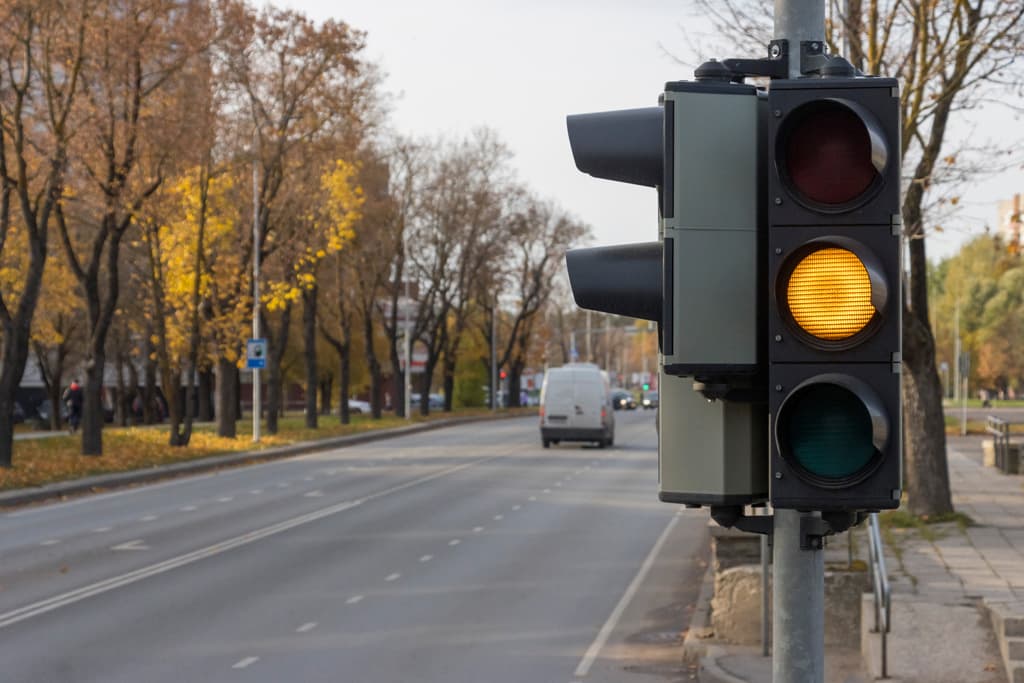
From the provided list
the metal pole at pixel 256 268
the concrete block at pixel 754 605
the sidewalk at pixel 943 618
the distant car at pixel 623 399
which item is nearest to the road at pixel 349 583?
the concrete block at pixel 754 605

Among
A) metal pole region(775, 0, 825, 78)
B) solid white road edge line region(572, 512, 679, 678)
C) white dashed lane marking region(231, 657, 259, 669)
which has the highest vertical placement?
metal pole region(775, 0, 825, 78)

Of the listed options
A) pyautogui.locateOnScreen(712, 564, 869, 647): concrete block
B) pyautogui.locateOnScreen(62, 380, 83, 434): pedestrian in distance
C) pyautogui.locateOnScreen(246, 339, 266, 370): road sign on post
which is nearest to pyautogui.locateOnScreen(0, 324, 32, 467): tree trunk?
pyautogui.locateOnScreen(246, 339, 266, 370): road sign on post

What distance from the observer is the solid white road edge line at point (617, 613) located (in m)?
11.4

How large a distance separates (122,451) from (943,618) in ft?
84.3

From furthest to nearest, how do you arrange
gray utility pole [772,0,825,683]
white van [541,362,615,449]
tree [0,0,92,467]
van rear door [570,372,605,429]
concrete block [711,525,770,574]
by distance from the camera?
1. white van [541,362,615,449]
2. van rear door [570,372,605,429]
3. tree [0,0,92,467]
4. concrete block [711,525,770,574]
5. gray utility pole [772,0,825,683]

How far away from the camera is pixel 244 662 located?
1098 cm

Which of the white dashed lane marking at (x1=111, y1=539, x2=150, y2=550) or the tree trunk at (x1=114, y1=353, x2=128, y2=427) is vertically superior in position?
the tree trunk at (x1=114, y1=353, x2=128, y2=427)

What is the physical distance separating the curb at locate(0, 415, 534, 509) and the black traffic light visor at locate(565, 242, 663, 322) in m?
21.2

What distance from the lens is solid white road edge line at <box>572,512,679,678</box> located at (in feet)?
37.6

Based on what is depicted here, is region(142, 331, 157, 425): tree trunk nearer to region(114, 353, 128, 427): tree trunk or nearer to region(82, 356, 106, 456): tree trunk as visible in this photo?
region(114, 353, 128, 427): tree trunk

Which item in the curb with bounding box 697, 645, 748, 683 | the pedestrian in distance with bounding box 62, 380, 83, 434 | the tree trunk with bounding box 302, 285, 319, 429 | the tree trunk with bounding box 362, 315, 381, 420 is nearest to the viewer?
the curb with bounding box 697, 645, 748, 683

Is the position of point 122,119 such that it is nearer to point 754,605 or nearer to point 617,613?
point 617,613

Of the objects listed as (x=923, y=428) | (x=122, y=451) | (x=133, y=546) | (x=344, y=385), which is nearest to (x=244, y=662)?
(x=133, y=546)

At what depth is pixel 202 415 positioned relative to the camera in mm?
66375
